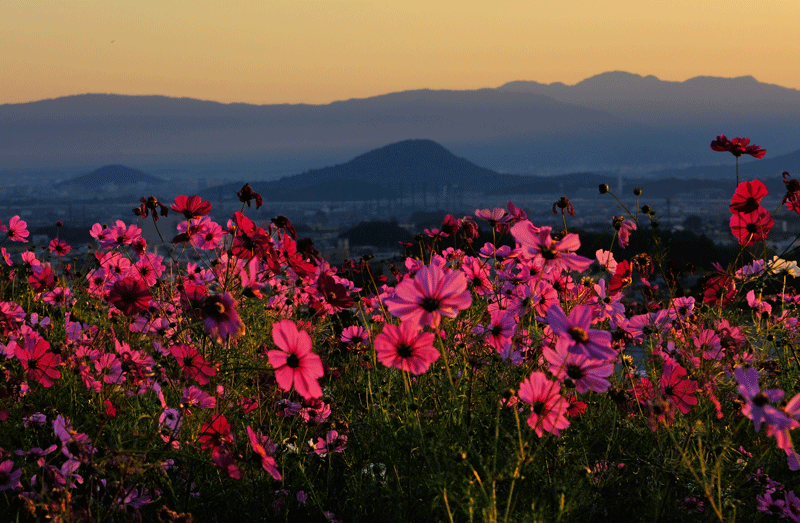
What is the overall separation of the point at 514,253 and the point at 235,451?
3.80ft

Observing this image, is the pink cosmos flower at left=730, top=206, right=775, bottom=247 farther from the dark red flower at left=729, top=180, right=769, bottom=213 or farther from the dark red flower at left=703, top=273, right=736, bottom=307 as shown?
the dark red flower at left=703, top=273, right=736, bottom=307

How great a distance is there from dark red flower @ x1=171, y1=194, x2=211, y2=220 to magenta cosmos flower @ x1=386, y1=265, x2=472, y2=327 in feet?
3.82

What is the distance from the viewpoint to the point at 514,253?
2193 millimetres

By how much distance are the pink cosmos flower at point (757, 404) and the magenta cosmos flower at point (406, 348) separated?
A: 2.06 ft

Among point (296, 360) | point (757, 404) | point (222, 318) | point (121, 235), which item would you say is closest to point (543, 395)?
point (757, 404)

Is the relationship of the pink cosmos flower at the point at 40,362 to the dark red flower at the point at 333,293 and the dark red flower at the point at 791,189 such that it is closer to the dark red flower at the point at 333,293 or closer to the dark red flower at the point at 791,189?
the dark red flower at the point at 333,293

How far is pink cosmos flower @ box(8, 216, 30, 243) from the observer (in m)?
4.19

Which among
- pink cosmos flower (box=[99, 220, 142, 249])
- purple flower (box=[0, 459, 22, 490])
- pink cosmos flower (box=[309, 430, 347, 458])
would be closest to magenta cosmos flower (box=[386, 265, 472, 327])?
pink cosmos flower (box=[309, 430, 347, 458])

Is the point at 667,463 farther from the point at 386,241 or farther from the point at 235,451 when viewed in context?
the point at 386,241

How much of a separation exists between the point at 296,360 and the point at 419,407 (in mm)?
786

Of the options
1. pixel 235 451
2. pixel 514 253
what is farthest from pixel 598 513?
pixel 235 451

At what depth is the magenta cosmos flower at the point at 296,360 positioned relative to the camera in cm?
129

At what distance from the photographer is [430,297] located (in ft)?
4.65

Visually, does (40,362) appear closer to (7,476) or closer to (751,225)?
(7,476)
